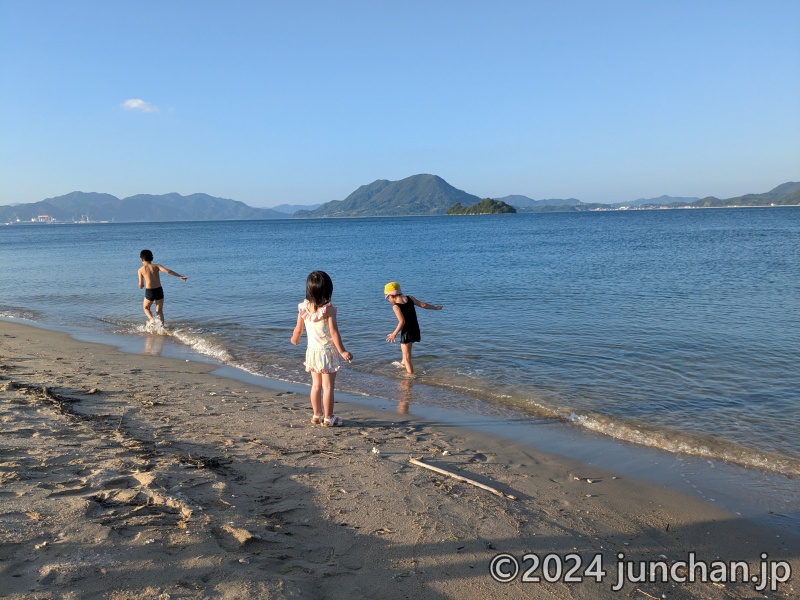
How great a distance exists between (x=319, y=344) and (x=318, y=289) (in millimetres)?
687

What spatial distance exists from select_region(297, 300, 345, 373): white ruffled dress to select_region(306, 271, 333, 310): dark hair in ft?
0.38

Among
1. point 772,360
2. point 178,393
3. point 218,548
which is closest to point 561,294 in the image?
point 772,360

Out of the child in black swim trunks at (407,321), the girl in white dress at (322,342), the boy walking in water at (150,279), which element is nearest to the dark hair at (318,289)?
the girl in white dress at (322,342)

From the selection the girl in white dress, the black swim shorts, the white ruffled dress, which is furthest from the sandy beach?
the black swim shorts

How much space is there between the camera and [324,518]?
4.11m

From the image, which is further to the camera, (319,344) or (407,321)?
(407,321)

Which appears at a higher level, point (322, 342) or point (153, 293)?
point (322, 342)

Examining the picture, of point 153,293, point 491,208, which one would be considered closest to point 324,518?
point 153,293

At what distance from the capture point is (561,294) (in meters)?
18.8

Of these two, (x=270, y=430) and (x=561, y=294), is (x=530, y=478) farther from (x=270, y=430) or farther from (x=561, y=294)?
(x=561, y=294)

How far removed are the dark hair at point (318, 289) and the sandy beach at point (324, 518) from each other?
1472 millimetres

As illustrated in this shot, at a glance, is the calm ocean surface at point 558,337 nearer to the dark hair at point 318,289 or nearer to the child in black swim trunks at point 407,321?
the child in black swim trunks at point 407,321

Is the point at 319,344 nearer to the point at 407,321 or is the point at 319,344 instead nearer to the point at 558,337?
the point at 407,321

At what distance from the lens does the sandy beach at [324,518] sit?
10.7 ft
